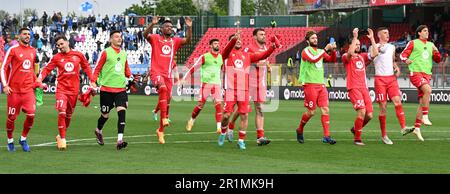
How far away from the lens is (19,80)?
1744 centimetres

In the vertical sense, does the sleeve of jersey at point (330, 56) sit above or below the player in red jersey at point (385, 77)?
above

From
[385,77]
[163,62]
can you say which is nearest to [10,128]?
[163,62]

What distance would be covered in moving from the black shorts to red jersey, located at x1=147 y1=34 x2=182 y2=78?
5.41ft

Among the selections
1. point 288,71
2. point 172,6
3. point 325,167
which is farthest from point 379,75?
point 172,6

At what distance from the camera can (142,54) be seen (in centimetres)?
6650

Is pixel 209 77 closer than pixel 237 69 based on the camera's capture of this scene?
No

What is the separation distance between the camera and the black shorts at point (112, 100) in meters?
18.0

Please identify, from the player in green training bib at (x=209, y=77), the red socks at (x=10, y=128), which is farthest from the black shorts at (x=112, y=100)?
the player in green training bib at (x=209, y=77)

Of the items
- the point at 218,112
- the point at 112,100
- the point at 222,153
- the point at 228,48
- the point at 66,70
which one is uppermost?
the point at 228,48

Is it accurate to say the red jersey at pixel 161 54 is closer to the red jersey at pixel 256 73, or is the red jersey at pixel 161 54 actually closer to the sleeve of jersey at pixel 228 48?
the red jersey at pixel 256 73

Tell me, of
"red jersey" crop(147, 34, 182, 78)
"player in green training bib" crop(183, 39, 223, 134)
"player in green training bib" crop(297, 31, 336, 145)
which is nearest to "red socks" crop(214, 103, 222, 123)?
"player in green training bib" crop(183, 39, 223, 134)

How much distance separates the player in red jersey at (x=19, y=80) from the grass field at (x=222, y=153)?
655 millimetres

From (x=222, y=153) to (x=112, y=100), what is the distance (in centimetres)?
268

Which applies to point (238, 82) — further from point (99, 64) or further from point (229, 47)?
point (99, 64)
